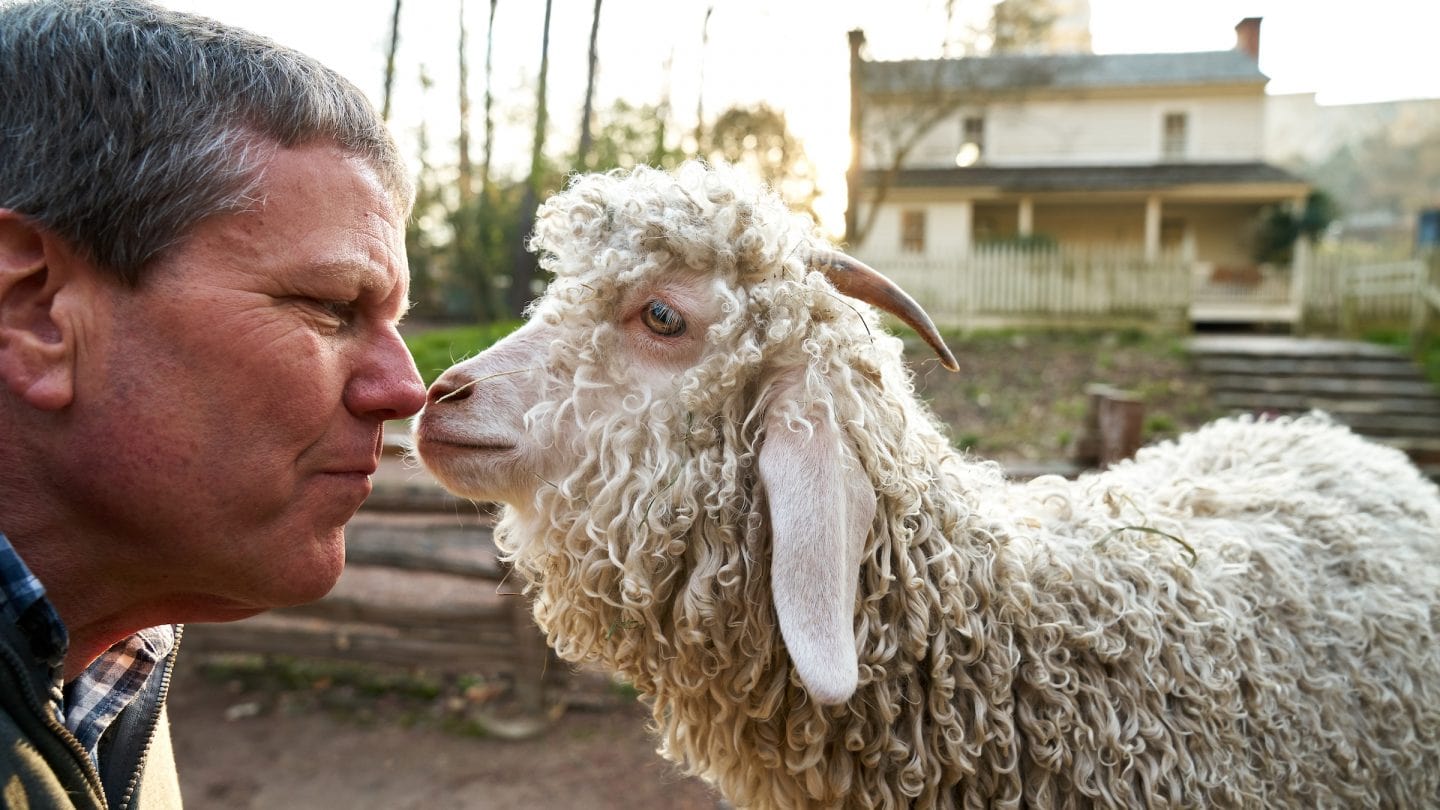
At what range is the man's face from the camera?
3.86 feet

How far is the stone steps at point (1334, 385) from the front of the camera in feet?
36.4

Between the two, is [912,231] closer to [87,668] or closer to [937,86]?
[937,86]

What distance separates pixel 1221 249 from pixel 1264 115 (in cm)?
397

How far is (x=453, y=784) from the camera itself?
5.21 meters

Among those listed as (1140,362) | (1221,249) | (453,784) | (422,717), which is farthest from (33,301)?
(1221,249)

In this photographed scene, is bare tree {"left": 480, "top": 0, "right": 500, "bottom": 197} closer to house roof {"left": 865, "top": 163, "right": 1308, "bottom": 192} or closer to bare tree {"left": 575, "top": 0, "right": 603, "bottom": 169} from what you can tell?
bare tree {"left": 575, "top": 0, "right": 603, "bottom": 169}

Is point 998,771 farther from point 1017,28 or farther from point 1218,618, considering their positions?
point 1017,28

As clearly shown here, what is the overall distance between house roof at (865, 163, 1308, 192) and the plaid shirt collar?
2411 centimetres

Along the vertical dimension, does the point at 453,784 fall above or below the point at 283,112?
below

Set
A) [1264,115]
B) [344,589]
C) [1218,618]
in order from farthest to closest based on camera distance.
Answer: [1264,115] → [344,589] → [1218,618]

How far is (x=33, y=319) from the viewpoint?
1124 mm

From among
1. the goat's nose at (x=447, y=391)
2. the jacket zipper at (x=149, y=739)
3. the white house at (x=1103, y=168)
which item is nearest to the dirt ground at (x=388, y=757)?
the goat's nose at (x=447, y=391)

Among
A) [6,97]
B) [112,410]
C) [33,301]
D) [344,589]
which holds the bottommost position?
[344,589]

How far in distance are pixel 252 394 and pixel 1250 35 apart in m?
34.6
